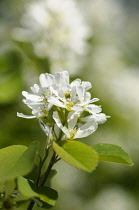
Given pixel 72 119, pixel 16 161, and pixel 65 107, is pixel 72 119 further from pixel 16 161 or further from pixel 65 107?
pixel 16 161

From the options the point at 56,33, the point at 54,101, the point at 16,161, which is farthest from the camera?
the point at 56,33

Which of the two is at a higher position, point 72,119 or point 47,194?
point 72,119

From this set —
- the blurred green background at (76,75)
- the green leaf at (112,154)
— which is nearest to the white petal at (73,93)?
the green leaf at (112,154)

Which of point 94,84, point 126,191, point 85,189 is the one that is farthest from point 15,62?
point 126,191

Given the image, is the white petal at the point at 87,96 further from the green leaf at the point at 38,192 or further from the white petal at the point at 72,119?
the green leaf at the point at 38,192

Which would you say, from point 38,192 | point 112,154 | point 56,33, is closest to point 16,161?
point 38,192

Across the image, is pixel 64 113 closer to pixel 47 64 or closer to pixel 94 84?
pixel 47 64
